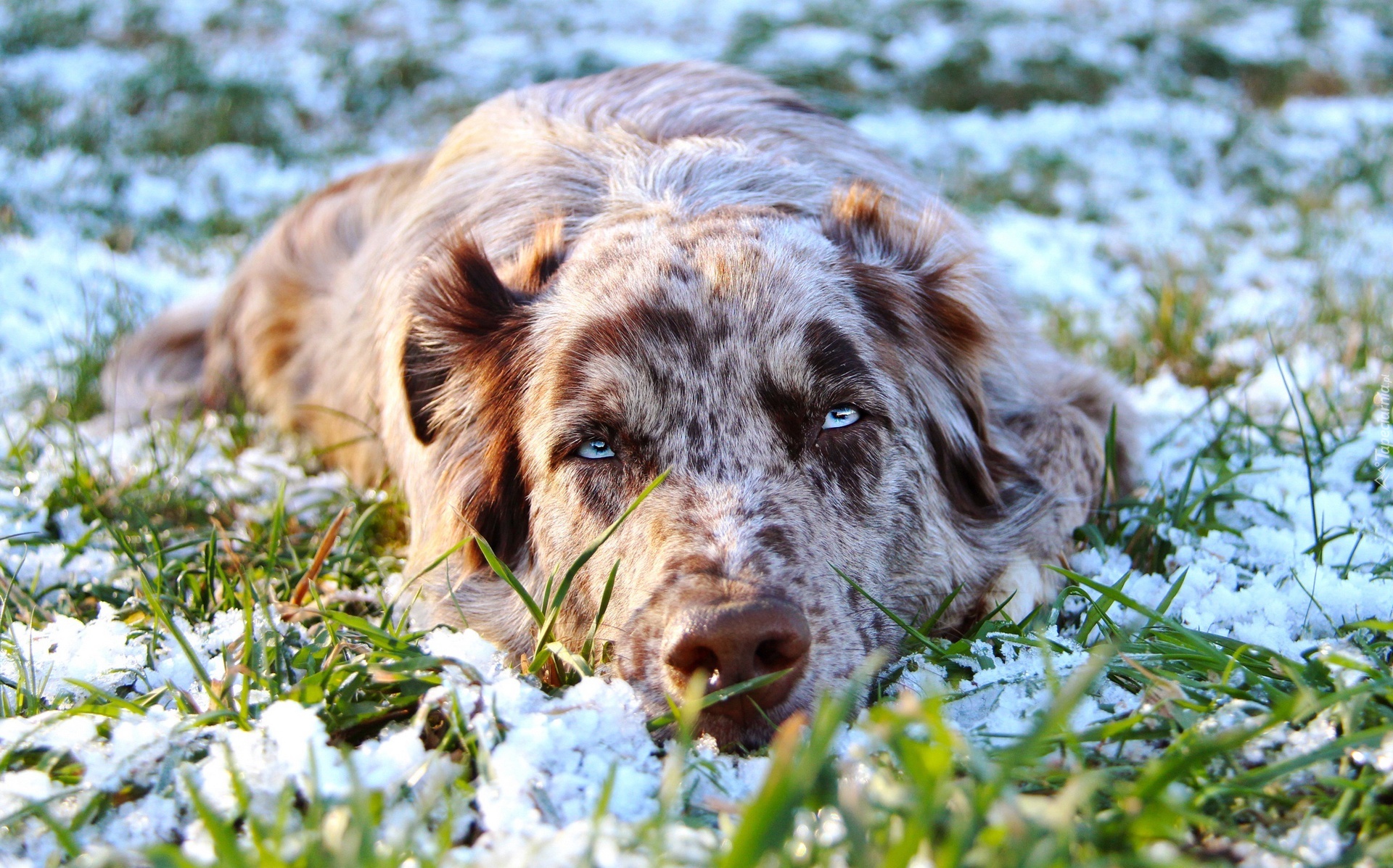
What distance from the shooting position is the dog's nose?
2086 mm

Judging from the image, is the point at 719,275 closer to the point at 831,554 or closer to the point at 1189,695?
the point at 831,554

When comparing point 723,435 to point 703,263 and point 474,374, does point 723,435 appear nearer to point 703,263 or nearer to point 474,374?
point 703,263

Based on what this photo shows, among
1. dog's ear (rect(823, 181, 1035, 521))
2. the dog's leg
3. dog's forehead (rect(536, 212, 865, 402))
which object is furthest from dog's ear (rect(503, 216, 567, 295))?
the dog's leg

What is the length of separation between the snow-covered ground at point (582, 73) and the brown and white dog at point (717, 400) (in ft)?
0.81

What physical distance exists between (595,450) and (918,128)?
335 inches

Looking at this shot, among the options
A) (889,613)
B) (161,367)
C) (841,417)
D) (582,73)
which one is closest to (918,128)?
(582,73)

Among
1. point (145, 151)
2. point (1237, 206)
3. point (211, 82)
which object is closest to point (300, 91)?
point (211, 82)

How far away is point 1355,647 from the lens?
226 centimetres

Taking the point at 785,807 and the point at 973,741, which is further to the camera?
the point at 973,741

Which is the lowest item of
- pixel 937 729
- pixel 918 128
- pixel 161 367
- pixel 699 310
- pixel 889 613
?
pixel 161 367

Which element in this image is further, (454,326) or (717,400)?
(454,326)

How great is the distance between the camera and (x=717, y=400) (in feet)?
8.59

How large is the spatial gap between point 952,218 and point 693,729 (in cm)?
228

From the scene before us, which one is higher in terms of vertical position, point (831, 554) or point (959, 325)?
point (959, 325)
